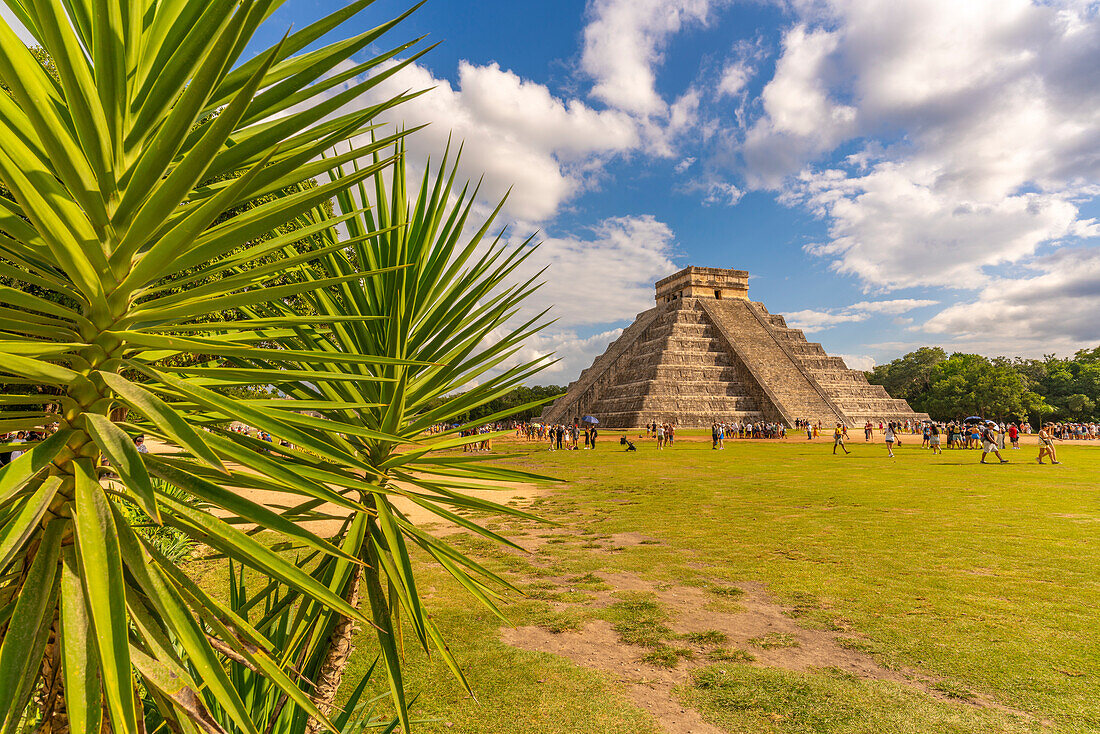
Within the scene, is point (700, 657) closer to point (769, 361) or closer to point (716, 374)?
point (716, 374)

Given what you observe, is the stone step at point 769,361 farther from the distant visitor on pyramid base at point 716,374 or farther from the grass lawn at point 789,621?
the grass lawn at point 789,621

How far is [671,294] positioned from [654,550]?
50.1m

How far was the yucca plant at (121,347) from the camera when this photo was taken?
31.1 inches

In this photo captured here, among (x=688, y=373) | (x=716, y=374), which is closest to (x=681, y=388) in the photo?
(x=688, y=373)

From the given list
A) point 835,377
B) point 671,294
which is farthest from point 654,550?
point 671,294

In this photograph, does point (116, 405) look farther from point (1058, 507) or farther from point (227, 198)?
point (1058, 507)

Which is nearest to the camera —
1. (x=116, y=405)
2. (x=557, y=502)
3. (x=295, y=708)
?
(x=116, y=405)

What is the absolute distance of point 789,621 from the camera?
4695 mm

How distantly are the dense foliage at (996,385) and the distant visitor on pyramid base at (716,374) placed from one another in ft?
37.9

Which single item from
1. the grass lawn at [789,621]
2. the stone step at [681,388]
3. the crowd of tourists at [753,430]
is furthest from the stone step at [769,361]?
the grass lawn at [789,621]

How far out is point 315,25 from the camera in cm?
116

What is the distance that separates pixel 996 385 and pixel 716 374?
94.1 ft

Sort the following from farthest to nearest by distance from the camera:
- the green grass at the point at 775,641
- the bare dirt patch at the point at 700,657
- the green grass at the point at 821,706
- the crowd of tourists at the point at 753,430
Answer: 1. the crowd of tourists at the point at 753,430
2. the green grass at the point at 775,641
3. the bare dirt patch at the point at 700,657
4. the green grass at the point at 821,706

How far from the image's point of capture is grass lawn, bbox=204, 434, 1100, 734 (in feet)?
10.8
